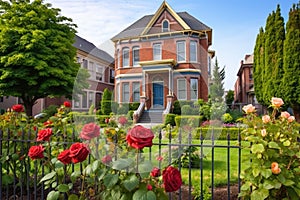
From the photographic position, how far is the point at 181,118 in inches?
135

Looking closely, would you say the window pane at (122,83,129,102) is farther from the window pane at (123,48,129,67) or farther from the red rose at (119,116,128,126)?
the red rose at (119,116,128,126)

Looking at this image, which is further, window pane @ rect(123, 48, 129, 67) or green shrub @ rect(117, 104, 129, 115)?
green shrub @ rect(117, 104, 129, 115)

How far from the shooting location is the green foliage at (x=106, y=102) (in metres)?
3.40

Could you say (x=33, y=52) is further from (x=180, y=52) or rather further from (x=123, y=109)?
(x=180, y=52)

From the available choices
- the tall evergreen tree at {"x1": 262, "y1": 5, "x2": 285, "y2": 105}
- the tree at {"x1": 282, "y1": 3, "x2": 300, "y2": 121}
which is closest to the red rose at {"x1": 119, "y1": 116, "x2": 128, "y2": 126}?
the tree at {"x1": 282, "y1": 3, "x2": 300, "y2": 121}

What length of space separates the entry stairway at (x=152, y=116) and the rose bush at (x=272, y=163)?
1.45 metres

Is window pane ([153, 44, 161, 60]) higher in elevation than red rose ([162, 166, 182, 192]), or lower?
higher

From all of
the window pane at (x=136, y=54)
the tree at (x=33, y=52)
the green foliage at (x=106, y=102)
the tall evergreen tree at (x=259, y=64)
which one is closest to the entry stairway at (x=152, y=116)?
the green foliage at (x=106, y=102)

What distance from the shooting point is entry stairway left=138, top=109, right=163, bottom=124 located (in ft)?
10.7

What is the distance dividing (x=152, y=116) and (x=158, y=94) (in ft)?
0.98

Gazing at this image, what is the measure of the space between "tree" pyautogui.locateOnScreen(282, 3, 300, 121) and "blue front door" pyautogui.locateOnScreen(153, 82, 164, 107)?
9089mm

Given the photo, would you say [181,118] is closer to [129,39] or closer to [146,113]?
[146,113]

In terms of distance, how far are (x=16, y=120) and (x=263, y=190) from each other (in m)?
2.79

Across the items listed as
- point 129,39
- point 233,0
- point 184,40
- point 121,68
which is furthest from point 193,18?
point 121,68
